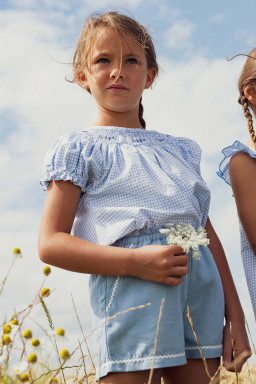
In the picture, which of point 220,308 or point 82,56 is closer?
point 220,308

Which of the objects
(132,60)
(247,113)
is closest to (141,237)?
(132,60)

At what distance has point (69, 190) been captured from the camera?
219 cm

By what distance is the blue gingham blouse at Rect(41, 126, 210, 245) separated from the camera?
217 cm

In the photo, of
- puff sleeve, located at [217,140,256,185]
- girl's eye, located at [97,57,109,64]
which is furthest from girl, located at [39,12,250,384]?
puff sleeve, located at [217,140,256,185]

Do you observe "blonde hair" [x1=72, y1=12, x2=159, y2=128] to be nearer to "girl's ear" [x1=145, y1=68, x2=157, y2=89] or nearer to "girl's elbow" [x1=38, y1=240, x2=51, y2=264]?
"girl's ear" [x1=145, y1=68, x2=157, y2=89]

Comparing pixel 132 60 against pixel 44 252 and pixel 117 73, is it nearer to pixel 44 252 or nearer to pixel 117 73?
pixel 117 73

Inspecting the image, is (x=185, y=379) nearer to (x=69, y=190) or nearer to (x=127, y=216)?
(x=127, y=216)

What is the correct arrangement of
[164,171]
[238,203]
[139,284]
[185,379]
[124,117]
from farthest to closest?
[238,203] < [124,117] < [164,171] < [185,379] < [139,284]

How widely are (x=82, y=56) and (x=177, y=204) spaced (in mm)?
878

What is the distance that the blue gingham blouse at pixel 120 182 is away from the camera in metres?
2.17

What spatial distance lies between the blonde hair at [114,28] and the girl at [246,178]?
52 cm

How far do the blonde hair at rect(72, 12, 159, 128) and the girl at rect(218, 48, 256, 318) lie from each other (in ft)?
1.69

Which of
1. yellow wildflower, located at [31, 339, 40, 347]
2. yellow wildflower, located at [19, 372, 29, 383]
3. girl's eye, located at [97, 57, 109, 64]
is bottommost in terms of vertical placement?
yellow wildflower, located at [19, 372, 29, 383]

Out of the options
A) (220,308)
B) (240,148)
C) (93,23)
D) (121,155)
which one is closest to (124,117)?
(121,155)
